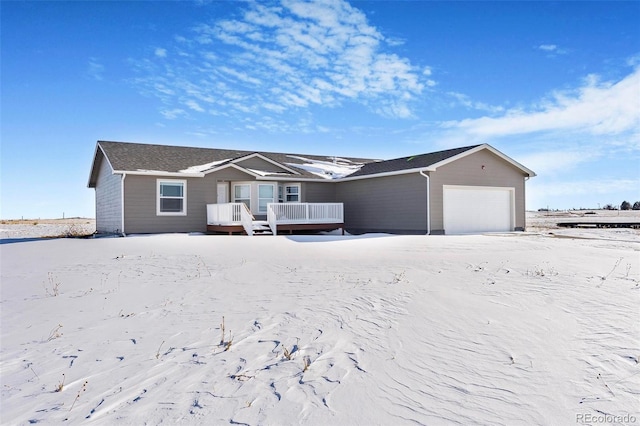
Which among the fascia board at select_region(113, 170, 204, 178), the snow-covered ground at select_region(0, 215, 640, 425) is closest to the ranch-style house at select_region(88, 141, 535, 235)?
the fascia board at select_region(113, 170, 204, 178)

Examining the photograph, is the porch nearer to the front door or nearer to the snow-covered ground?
the front door

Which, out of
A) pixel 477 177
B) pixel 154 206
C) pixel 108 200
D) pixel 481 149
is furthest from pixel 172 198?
pixel 481 149

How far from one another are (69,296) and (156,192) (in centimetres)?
1291

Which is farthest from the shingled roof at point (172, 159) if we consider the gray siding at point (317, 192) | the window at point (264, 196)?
the window at point (264, 196)

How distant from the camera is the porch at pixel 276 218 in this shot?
18.9 meters

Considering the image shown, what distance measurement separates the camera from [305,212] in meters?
20.2

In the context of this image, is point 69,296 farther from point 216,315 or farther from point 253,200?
point 253,200

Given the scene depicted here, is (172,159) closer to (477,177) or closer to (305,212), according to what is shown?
(305,212)

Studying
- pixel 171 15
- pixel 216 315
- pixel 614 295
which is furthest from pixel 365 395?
pixel 171 15

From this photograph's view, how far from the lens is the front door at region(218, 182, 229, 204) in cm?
2141

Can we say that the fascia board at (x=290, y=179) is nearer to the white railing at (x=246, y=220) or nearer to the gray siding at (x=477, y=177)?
the white railing at (x=246, y=220)

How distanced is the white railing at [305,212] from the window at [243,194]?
6.94 feet

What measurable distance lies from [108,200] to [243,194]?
22.0 feet

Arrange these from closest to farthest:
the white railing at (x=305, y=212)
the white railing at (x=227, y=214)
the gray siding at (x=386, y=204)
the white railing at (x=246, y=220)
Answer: the white railing at (x=246, y=220), the white railing at (x=227, y=214), the gray siding at (x=386, y=204), the white railing at (x=305, y=212)
